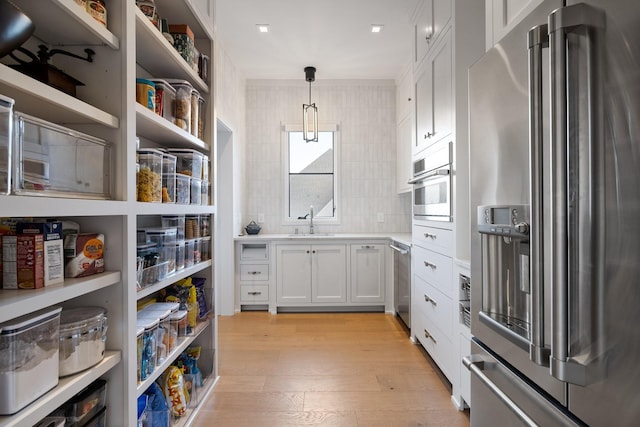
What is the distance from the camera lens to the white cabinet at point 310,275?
12.3ft

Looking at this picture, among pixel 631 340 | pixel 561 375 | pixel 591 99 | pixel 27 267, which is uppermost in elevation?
pixel 591 99

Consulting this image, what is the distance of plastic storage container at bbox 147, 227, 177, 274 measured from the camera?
5.26ft

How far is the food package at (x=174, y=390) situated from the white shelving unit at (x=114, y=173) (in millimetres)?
210

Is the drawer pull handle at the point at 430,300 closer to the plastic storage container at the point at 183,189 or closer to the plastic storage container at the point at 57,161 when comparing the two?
the plastic storage container at the point at 183,189

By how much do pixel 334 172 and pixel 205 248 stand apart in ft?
8.18

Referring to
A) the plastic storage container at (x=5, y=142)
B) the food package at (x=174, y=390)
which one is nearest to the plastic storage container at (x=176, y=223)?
the food package at (x=174, y=390)

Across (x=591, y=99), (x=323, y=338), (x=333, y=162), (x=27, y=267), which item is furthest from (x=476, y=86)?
(x=333, y=162)

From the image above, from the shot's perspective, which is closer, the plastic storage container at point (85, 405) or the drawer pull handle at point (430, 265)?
the plastic storage container at point (85, 405)

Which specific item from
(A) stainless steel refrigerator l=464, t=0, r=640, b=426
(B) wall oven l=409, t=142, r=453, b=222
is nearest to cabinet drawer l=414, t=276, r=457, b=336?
(B) wall oven l=409, t=142, r=453, b=222

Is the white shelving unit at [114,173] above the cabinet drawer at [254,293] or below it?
above

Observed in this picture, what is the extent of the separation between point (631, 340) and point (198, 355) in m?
2.10

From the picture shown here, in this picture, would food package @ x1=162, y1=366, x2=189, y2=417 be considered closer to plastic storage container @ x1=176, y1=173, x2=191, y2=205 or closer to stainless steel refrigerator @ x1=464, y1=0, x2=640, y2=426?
plastic storage container @ x1=176, y1=173, x2=191, y2=205

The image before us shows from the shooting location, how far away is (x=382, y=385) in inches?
86.4

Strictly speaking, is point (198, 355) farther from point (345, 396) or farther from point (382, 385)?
point (382, 385)
